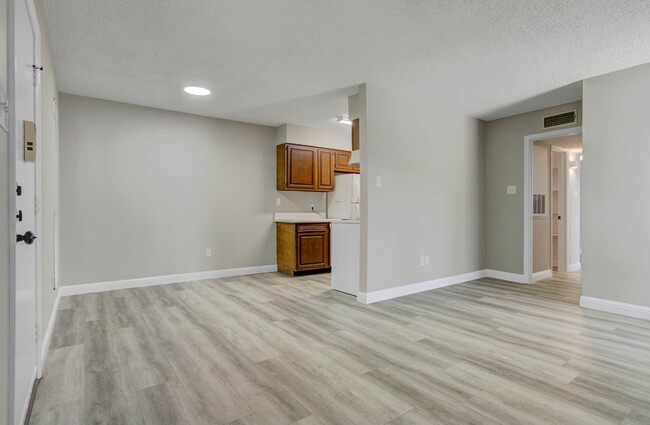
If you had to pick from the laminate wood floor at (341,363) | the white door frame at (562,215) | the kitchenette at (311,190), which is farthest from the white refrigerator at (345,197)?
the white door frame at (562,215)

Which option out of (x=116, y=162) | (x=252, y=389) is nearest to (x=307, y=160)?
(x=116, y=162)

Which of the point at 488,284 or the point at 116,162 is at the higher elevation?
the point at 116,162

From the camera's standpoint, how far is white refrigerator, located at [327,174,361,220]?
5.85 metres

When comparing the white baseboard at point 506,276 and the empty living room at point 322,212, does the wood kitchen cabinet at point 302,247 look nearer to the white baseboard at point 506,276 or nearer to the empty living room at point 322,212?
the empty living room at point 322,212

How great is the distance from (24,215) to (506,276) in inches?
209

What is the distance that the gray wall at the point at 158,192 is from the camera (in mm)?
3949

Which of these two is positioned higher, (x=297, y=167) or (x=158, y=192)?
(x=297, y=167)

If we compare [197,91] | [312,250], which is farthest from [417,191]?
[197,91]

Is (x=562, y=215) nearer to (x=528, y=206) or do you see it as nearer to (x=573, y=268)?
(x=573, y=268)

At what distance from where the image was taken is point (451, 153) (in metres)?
4.59

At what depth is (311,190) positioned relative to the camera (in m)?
5.63

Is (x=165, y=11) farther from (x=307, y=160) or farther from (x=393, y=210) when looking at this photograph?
(x=307, y=160)

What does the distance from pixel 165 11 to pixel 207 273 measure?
3426mm

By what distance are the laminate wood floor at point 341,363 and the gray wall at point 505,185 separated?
123cm
